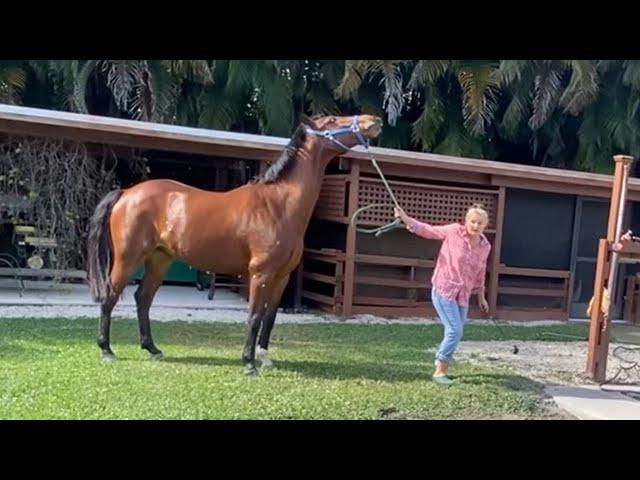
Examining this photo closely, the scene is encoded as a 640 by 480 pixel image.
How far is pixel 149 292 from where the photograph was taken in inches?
215

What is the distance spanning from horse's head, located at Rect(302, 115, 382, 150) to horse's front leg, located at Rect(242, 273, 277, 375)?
124 centimetres

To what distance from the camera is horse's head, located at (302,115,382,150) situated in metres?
5.05

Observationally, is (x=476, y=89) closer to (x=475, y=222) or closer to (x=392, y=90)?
(x=392, y=90)

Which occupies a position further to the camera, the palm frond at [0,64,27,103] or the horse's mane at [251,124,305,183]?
the palm frond at [0,64,27,103]

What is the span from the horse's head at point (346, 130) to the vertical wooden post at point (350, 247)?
3310mm

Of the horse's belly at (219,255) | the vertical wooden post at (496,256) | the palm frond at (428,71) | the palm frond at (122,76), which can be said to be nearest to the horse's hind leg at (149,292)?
the horse's belly at (219,255)

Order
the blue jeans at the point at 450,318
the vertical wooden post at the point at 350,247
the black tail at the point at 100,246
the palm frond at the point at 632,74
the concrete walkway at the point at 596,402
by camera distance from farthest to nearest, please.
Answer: the palm frond at the point at 632,74
the vertical wooden post at the point at 350,247
the black tail at the point at 100,246
the blue jeans at the point at 450,318
the concrete walkway at the point at 596,402

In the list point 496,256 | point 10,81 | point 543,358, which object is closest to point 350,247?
point 496,256

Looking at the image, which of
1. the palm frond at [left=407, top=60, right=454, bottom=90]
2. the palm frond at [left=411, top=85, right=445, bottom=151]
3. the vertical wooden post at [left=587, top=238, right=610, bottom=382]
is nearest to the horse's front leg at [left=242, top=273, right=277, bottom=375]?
the vertical wooden post at [left=587, top=238, right=610, bottom=382]

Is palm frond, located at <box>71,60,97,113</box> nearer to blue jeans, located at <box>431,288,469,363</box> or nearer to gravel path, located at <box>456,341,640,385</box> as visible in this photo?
gravel path, located at <box>456,341,640,385</box>

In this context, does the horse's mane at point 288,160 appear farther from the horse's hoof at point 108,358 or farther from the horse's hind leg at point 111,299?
the horse's hoof at point 108,358

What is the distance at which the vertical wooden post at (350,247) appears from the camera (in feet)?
27.7

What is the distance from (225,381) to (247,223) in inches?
50.1
